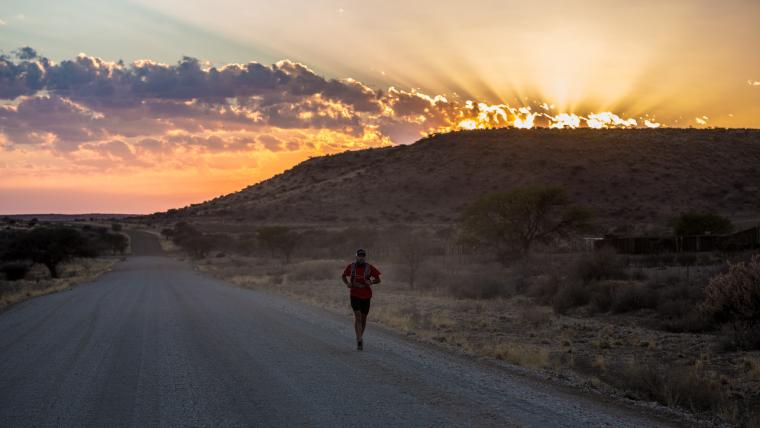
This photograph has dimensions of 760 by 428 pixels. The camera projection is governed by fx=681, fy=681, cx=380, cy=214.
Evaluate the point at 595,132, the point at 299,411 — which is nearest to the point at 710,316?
the point at 299,411

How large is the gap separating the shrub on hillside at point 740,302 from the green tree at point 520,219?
28709 millimetres

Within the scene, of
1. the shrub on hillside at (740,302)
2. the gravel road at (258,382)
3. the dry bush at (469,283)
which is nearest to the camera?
the gravel road at (258,382)

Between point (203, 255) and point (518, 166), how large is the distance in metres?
45.3

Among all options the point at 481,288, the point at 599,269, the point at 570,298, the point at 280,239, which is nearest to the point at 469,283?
the point at 481,288

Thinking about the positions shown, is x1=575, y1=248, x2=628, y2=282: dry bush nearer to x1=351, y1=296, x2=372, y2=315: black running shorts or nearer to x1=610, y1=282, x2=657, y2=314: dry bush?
x1=610, y1=282, x2=657, y2=314: dry bush

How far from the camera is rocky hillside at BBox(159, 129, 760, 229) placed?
80812 mm

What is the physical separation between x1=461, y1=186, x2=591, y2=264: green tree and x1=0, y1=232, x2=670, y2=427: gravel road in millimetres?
29770

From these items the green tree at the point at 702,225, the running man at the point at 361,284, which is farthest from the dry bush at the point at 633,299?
the green tree at the point at 702,225

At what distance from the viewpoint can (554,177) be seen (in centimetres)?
9119

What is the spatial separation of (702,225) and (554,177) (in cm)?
4082

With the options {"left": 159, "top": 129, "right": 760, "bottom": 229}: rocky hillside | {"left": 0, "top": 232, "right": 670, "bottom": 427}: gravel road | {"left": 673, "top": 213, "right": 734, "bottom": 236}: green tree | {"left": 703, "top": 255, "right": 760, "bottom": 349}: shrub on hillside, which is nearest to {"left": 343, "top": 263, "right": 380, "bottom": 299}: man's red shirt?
{"left": 0, "top": 232, "right": 670, "bottom": 427}: gravel road

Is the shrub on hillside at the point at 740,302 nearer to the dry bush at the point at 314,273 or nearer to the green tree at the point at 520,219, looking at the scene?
the dry bush at the point at 314,273

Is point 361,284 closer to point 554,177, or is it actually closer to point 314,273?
point 314,273

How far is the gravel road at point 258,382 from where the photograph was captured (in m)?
8.52
